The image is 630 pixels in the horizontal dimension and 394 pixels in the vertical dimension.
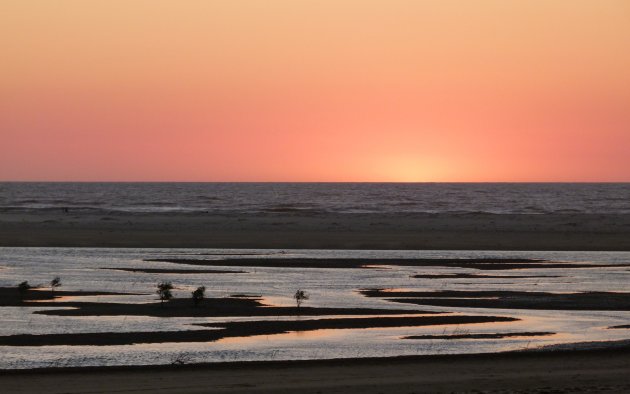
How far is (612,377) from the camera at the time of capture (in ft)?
55.4

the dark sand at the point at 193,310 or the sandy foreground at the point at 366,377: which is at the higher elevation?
the dark sand at the point at 193,310

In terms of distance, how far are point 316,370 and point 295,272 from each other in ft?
63.6

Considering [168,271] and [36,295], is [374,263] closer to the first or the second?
[168,271]

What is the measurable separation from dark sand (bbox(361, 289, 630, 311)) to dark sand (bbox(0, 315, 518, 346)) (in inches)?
108

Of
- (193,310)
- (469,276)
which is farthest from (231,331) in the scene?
(469,276)

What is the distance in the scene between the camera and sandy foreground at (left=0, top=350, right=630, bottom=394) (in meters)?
15.8

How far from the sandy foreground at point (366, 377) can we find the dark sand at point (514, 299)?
27.3ft

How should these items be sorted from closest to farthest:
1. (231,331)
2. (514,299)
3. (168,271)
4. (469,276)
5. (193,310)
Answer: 1. (231,331)
2. (193,310)
3. (514,299)
4. (469,276)
5. (168,271)

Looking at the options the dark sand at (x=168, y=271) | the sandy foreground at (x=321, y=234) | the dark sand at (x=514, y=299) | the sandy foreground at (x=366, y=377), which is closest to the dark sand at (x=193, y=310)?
the dark sand at (x=514, y=299)

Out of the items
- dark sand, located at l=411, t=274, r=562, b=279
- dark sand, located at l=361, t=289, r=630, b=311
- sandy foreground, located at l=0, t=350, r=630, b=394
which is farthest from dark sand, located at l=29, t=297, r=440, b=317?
dark sand, located at l=411, t=274, r=562, b=279

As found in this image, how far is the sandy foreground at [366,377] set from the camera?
1580 cm

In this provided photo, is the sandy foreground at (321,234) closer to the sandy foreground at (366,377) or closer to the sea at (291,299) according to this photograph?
the sea at (291,299)

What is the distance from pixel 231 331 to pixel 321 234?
124 feet

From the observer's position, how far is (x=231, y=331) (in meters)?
22.3
